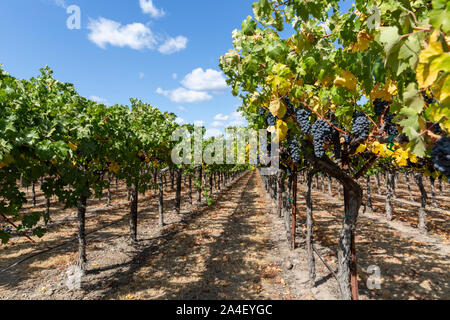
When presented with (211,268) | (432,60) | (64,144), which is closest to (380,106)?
(432,60)

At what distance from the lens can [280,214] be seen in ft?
51.0

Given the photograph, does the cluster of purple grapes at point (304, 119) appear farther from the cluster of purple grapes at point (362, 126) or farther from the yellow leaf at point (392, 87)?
the yellow leaf at point (392, 87)

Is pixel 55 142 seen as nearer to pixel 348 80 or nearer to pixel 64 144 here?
pixel 64 144

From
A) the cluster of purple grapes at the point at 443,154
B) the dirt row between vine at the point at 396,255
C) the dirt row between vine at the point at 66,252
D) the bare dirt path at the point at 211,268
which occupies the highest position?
the cluster of purple grapes at the point at 443,154

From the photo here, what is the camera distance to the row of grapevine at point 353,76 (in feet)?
4.61

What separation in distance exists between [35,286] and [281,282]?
749 cm

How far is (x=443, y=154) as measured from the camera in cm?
152

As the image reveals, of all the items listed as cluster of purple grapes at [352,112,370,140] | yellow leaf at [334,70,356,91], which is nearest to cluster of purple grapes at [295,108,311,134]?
cluster of purple grapes at [352,112,370,140]

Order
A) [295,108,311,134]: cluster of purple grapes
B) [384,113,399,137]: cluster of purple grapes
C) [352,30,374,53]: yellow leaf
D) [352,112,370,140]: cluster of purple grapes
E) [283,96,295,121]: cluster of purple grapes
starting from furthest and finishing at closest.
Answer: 1. [283,96,295,121]: cluster of purple grapes
2. [295,108,311,134]: cluster of purple grapes
3. [352,112,370,140]: cluster of purple grapes
4. [384,113,399,137]: cluster of purple grapes
5. [352,30,374,53]: yellow leaf

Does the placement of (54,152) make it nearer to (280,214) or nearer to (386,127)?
(386,127)

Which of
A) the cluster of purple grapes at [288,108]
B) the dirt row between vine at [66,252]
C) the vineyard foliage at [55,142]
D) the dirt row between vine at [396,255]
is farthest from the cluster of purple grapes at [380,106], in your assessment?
the dirt row between vine at [66,252]

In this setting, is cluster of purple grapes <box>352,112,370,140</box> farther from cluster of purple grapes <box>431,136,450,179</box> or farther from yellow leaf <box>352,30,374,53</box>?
cluster of purple grapes <box>431,136,450,179</box>

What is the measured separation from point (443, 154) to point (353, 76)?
1638mm

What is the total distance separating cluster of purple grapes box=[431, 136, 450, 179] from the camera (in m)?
1.49
